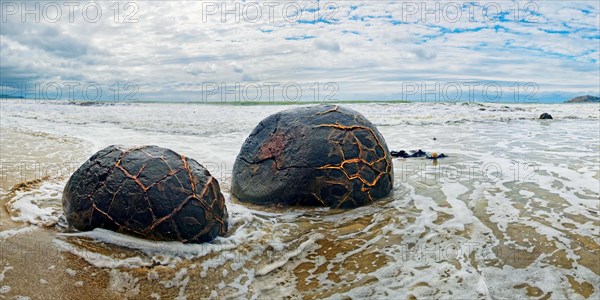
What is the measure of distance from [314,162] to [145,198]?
1996 mm

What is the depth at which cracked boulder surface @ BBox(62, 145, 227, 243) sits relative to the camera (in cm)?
373

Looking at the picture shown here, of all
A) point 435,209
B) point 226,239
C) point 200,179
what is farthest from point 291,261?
point 435,209

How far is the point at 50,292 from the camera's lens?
3.02 metres

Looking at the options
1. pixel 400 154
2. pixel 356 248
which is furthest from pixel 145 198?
pixel 400 154

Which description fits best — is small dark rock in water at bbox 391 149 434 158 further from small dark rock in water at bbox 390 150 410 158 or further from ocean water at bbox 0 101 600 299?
ocean water at bbox 0 101 600 299

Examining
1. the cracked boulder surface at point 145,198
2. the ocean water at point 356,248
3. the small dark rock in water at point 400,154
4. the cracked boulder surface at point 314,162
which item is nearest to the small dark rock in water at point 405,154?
the small dark rock in water at point 400,154

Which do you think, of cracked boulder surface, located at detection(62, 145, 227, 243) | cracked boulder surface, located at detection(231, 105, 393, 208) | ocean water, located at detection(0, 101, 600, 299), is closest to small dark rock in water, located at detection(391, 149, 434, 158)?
A: ocean water, located at detection(0, 101, 600, 299)

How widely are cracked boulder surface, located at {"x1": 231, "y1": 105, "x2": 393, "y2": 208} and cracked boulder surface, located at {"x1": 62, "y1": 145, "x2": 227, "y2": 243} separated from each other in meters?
1.08

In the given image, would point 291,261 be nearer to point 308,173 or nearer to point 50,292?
point 308,173

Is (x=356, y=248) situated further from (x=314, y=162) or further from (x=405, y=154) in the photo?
(x=405, y=154)

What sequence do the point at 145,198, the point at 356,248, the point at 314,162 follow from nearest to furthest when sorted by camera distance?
the point at 145,198, the point at 356,248, the point at 314,162

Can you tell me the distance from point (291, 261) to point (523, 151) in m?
7.38

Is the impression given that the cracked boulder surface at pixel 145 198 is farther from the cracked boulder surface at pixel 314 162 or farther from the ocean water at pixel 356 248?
the cracked boulder surface at pixel 314 162

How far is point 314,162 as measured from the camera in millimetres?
4965
